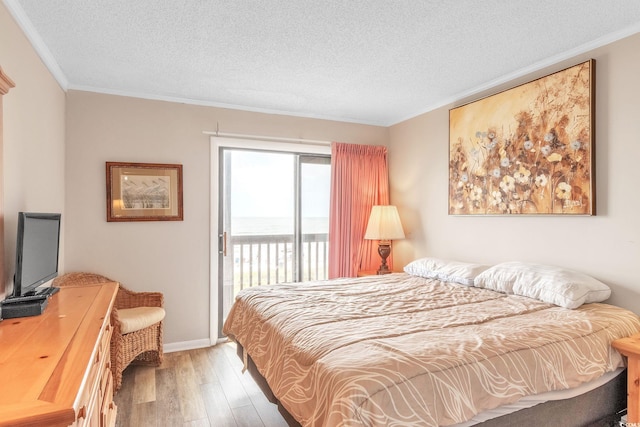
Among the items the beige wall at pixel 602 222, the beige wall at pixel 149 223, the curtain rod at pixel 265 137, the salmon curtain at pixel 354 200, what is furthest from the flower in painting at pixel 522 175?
the beige wall at pixel 149 223

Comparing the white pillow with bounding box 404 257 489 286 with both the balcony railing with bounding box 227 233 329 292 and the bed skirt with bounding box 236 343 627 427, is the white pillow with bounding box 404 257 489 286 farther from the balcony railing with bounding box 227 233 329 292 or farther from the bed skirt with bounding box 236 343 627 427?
the balcony railing with bounding box 227 233 329 292

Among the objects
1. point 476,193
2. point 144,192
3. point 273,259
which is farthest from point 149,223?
point 476,193

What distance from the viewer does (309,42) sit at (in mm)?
2453

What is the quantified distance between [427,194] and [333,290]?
1.78m

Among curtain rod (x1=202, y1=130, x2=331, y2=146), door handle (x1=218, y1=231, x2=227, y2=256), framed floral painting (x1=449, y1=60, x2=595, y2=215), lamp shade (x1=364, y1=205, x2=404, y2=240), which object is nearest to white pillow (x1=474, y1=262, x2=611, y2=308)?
framed floral painting (x1=449, y1=60, x2=595, y2=215)

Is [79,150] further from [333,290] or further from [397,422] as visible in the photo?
[397,422]

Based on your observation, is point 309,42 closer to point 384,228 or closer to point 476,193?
point 476,193

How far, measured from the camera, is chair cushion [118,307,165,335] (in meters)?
2.92

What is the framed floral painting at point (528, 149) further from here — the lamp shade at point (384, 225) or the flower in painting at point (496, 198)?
the lamp shade at point (384, 225)

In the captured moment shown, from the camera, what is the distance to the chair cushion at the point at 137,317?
9.57 feet

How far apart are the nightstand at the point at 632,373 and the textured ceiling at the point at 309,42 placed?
185 cm

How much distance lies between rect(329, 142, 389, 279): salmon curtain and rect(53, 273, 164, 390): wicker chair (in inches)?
76.4

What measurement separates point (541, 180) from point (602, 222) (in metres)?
0.51

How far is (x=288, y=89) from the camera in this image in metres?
3.38
